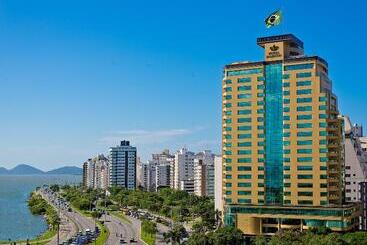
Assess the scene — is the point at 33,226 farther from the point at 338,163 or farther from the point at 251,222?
the point at 338,163

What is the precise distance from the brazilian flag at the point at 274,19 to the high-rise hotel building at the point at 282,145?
2420 millimetres

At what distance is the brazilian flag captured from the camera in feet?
284

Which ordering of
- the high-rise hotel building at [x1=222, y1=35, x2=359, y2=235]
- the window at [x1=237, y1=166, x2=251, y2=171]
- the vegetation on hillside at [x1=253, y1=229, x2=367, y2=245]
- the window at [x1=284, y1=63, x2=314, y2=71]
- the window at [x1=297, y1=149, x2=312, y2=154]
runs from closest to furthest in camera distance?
the vegetation on hillside at [x1=253, y1=229, x2=367, y2=245], the high-rise hotel building at [x1=222, y1=35, x2=359, y2=235], the window at [x1=297, y1=149, x2=312, y2=154], the window at [x1=284, y1=63, x2=314, y2=71], the window at [x1=237, y1=166, x2=251, y2=171]

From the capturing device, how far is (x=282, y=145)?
8562cm

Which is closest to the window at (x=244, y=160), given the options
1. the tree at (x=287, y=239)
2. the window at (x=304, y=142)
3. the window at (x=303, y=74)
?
the window at (x=304, y=142)

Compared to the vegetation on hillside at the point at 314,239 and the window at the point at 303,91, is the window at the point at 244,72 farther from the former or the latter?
the vegetation on hillside at the point at 314,239

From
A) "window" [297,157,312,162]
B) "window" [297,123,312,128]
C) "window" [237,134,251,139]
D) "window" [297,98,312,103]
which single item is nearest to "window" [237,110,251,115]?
"window" [237,134,251,139]

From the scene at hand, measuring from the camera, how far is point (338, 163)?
83875 millimetres

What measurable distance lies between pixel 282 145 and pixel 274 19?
20.0 metres

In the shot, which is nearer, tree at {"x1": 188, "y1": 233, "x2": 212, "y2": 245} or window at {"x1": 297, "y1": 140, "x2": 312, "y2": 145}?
tree at {"x1": 188, "y1": 233, "x2": 212, "y2": 245}

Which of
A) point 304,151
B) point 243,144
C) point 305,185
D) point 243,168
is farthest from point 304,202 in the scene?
point 243,144

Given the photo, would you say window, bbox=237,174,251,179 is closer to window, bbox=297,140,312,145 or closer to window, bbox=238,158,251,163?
window, bbox=238,158,251,163

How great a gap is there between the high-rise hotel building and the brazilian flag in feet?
7.94

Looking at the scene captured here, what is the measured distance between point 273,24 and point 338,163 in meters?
24.1
